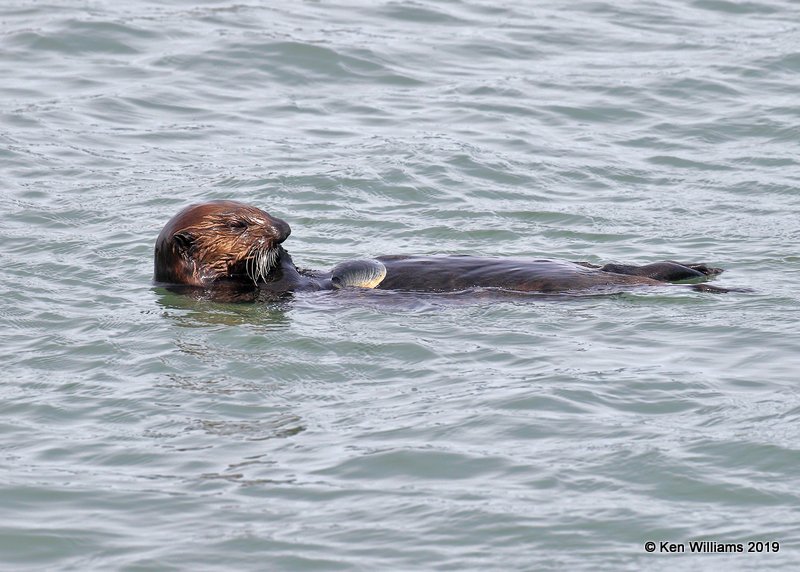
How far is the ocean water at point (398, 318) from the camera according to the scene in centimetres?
500

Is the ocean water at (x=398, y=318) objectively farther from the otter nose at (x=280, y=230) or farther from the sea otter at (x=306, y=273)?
the otter nose at (x=280, y=230)

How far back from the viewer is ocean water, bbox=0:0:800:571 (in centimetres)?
500

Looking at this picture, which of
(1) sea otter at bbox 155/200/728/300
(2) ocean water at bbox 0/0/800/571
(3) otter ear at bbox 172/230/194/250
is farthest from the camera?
(3) otter ear at bbox 172/230/194/250

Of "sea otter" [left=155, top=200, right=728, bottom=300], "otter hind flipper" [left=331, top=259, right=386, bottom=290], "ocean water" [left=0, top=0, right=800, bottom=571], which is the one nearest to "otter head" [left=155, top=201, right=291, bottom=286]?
"sea otter" [left=155, top=200, right=728, bottom=300]

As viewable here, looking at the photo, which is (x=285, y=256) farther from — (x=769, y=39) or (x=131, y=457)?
(x=769, y=39)

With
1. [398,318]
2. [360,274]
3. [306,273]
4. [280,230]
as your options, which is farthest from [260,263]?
[398,318]

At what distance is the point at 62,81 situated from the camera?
13.1 metres

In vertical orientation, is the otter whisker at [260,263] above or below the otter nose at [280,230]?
below

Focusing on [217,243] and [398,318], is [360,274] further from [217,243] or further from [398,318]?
[217,243]

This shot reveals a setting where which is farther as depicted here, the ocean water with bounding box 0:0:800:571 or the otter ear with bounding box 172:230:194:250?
the otter ear with bounding box 172:230:194:250

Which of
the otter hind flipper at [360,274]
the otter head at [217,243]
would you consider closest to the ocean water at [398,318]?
the otter hind flipper at [360,274]

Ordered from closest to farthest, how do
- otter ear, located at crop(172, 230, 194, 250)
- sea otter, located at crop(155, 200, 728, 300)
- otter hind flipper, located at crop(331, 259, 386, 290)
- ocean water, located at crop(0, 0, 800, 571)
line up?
ocean water, located at crop(0, 0, 800, 571) < sea otter, located at crop(155, 200, 728, 300) < otter hind flipper, located at crop(331, 259, 386, 290) < otter ear, located at crop(172, 230, 194, 250)

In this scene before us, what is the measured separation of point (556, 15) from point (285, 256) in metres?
8.48

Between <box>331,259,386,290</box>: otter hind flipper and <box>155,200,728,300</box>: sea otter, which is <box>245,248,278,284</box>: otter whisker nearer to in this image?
<box>155,200,728,300</box>: sea otter
